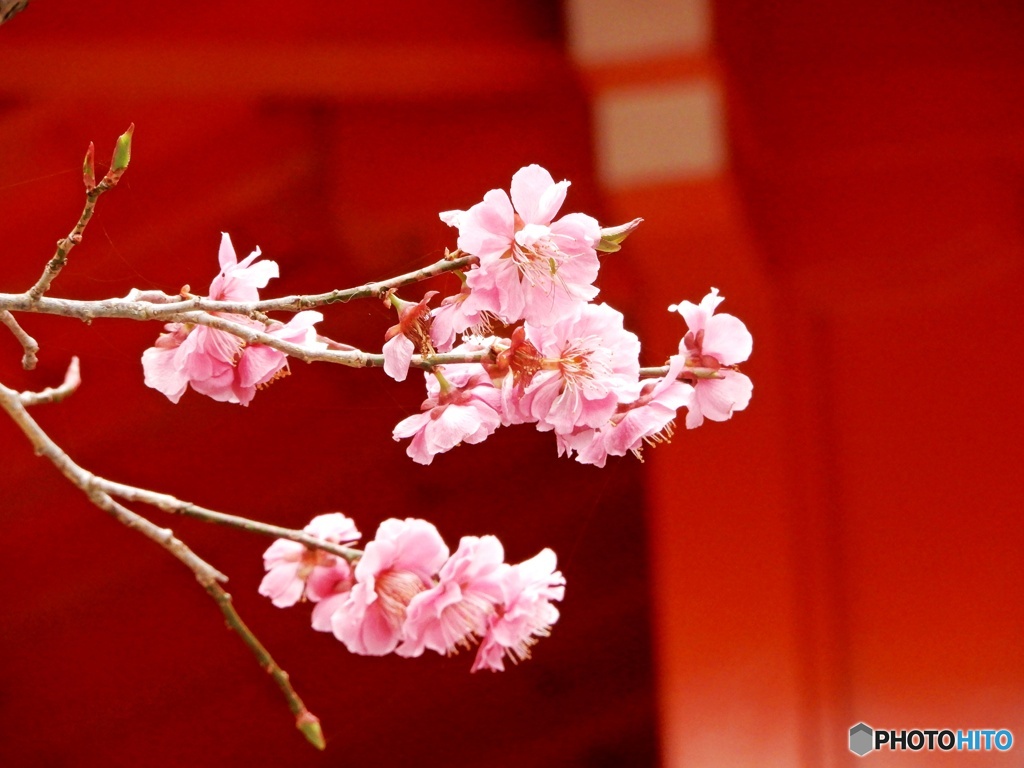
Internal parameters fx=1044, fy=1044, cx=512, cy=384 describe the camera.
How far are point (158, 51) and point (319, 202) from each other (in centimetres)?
23

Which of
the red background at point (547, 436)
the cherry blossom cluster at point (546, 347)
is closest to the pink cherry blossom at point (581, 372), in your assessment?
the cherry blossom cluster at point (546, 347)

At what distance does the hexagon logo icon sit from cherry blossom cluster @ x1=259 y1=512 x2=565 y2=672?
2.81ft

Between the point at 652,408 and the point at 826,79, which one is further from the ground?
the point at 826,79

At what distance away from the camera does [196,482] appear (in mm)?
1229

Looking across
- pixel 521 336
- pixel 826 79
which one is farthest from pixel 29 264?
pixel 826 79

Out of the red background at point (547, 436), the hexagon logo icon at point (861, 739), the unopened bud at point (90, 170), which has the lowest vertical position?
the hexagon logo icon at point (861, 739)

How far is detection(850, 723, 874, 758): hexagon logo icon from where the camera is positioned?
44.8 inches

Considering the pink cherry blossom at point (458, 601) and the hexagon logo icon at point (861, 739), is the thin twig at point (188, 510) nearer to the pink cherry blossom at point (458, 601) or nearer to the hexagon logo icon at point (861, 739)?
the pink cherry blossom at point (458, 601)

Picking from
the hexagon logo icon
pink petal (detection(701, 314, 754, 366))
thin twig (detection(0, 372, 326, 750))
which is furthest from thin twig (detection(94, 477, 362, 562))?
the hexagon logo icon

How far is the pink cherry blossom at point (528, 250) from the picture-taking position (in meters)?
0.41

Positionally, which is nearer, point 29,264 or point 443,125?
point 29,264

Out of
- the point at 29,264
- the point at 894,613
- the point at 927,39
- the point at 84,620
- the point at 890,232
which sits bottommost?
the point at 894,613

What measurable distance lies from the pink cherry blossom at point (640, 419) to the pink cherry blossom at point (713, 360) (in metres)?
0.01

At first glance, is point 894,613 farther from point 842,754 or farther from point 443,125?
point 443,125
